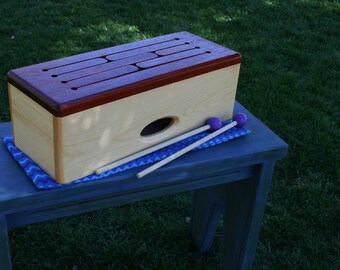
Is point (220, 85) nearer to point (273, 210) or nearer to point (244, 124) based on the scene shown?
point (244, 124)

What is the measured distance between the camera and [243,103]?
11.6 ft

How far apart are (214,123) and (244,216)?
40cm

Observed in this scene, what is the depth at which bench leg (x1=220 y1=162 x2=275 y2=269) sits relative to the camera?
1940 mm

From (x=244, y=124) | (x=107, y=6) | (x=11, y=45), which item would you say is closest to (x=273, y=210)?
(x=244, y=124)

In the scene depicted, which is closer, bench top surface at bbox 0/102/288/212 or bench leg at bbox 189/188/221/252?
bench top surface at bbox 0/102/288/212

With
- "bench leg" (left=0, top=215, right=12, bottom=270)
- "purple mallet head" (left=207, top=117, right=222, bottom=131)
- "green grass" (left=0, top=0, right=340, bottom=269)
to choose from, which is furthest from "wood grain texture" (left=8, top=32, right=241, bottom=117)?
"green grass" (left=0, top=0, right=340, bottom=269)

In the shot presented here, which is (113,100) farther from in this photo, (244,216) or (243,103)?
(243,103)

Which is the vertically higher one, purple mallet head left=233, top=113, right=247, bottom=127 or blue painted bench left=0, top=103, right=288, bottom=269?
purple mallet head left=233, top=113, right=247, bottom=127

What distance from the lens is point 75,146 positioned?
1566 mm

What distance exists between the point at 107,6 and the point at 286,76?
179cm

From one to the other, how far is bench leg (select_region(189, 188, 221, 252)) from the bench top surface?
462 mm

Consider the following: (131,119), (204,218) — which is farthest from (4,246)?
(204,218)

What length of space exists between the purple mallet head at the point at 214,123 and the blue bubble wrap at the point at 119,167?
25 millimetres

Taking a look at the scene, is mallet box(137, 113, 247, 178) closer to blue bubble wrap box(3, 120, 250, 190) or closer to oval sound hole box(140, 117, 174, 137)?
blue bubble wrap box(3, 120, 250, 190)
